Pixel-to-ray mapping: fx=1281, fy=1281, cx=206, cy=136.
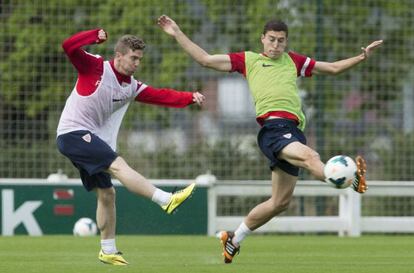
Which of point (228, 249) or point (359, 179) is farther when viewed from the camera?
point (228, 249)

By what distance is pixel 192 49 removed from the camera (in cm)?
1168

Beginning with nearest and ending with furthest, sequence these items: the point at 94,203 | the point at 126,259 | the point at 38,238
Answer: the point at 126,259
the point at 38,238
the point at 94,203

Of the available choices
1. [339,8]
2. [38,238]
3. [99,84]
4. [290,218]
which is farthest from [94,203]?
[99,84]

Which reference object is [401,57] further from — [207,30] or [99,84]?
[99,84]

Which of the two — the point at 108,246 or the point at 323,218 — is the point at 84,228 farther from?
the point at 108,246

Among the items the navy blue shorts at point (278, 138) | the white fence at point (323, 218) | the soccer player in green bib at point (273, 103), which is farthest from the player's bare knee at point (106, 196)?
the white fence at point (323, 218)

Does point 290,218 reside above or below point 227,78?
below

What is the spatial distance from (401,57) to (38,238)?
707 cm

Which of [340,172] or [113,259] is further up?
[340,172]

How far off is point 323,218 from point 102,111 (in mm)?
7270

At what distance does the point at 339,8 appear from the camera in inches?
768

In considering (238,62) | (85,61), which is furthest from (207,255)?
(85,61)

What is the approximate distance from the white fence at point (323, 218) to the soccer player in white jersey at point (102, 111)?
6278 mm

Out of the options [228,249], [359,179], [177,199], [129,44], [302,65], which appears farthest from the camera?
[302,65]
